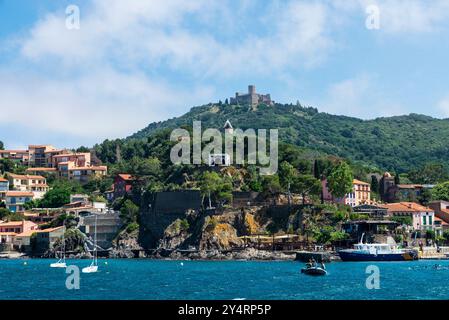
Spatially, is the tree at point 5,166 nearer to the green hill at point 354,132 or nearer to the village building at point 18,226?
the village building at point 18,226

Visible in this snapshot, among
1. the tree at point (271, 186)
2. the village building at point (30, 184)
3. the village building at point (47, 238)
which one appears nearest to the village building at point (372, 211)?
the tree at point (271, 186)

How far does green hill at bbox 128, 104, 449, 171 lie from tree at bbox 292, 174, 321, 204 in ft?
196

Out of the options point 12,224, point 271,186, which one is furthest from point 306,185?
point 12,224

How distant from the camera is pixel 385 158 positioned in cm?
13438

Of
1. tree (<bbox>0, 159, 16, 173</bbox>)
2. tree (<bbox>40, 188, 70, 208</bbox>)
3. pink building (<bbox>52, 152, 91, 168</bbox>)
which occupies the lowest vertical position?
tree (<bbox>40, 188, 70, 208</bbox>)

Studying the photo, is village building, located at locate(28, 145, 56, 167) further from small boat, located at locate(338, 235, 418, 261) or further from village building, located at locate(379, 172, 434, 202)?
small boat, located at locate(338, 235, 418, 261)

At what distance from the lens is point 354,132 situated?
156375mm

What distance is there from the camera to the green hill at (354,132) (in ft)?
444

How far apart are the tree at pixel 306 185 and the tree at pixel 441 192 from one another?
2145 cm

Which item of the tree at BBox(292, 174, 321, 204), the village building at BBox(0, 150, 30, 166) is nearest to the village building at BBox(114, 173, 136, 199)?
the tree at BBox(292, 174, 321, 204)

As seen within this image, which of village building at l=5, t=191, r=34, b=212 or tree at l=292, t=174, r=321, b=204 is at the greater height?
tree at l=292, t=174, r=321, b=204

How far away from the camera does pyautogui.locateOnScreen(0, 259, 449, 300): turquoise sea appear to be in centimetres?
3112
